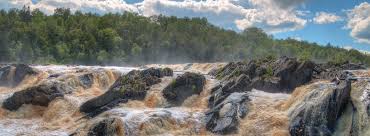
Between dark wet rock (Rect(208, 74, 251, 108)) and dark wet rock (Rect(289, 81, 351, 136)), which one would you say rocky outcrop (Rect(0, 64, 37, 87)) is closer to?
dark wet rock (Rect(208, 74, 251, 108))

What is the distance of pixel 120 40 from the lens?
112688 mm

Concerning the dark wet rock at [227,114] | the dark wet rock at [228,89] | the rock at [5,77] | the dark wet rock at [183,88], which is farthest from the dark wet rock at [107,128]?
the rock at [5,77]

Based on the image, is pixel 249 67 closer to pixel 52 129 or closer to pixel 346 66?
pixel 346 66

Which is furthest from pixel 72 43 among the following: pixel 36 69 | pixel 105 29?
pixel 36 69

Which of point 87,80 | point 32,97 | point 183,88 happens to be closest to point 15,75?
point 87,80

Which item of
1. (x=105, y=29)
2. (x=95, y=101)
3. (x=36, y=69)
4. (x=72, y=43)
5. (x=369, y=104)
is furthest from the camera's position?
(x=105, y=29)

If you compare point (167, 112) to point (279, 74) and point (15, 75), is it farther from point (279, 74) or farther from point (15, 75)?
point (15, 75)

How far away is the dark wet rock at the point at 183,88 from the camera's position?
38.7 m

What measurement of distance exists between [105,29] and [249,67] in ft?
250

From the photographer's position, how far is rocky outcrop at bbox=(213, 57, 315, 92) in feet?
127

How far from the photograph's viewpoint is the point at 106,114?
3481 cm

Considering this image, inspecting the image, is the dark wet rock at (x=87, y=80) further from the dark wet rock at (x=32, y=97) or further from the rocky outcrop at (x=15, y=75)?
the rocky outcrop at (x=15, y=75)

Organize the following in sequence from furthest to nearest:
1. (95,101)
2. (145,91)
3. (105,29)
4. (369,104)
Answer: (105,29) → (145,91) → (95,101) → (369,104)

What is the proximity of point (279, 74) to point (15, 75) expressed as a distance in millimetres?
25971
